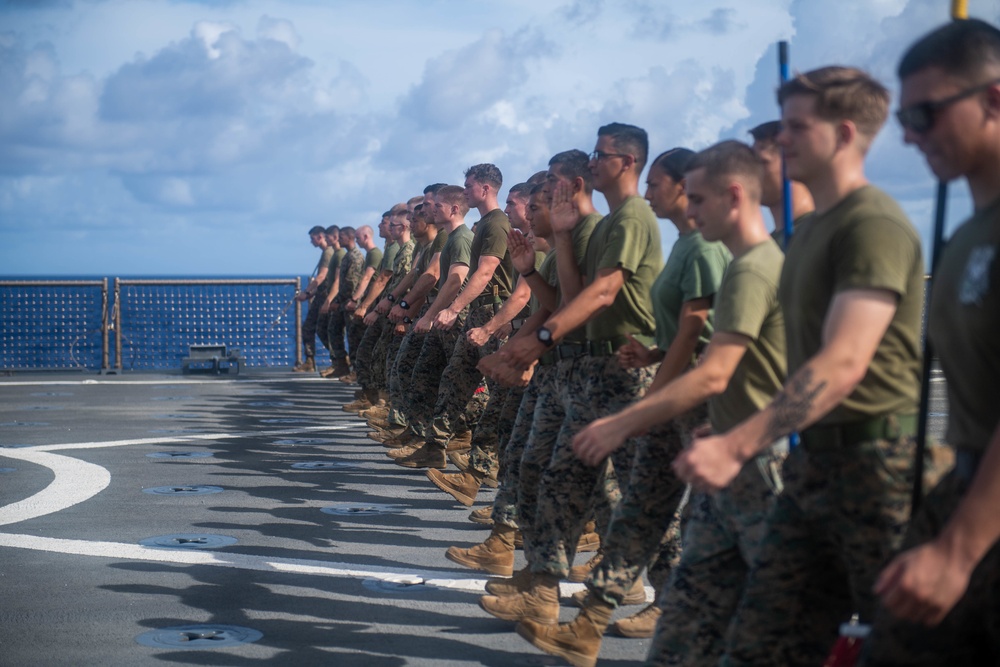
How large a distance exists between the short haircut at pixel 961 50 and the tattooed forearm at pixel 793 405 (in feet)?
2.24

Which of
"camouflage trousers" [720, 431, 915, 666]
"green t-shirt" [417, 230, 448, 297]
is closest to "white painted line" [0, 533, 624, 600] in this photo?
"camouflage trousers" [720, 431, 915, 666]

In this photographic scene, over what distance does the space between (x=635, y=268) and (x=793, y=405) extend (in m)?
2.82

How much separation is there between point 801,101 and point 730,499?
117 centimetres

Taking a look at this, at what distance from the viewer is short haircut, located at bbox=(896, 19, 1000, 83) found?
2.51m

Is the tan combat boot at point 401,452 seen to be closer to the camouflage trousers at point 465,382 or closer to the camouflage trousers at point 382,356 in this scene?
the camouflage trousers at point 465,382

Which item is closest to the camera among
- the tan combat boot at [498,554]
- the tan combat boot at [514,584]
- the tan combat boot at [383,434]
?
the tan combat boot at [514,584]

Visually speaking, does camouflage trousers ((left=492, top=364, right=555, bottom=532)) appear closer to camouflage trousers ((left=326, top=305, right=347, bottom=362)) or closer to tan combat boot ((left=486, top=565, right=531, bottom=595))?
tan combat boot ((left=486, top=565, right=531, bottom=595))

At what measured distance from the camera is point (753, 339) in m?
3.63

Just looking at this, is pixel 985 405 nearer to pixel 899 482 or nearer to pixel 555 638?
pixel 899 482

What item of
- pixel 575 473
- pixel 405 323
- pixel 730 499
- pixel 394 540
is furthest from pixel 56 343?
pixel 730 499

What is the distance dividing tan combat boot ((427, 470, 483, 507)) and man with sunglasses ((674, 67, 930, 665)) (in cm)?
572

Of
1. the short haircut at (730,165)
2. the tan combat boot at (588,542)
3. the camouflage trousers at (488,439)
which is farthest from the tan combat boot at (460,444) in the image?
the short haircut at (730,165)

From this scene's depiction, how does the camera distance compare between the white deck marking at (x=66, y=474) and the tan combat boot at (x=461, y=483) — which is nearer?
the white deck marking at (x=66, y=474)

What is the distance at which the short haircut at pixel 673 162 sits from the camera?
5484 mm
